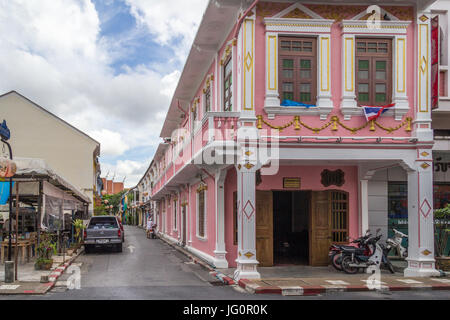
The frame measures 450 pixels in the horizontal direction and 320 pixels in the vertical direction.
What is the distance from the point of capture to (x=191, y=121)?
2223cm

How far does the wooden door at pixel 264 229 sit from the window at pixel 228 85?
2.78 m

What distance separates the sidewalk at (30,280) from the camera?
34.8ft

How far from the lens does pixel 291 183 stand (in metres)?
15.1

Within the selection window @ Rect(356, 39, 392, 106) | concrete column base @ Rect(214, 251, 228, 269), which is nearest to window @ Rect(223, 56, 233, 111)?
window @ Rect(356, 39, 392, 106)

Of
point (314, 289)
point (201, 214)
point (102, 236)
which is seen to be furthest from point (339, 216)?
point (102, 236)

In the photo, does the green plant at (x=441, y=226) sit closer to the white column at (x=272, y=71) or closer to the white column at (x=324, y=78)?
the white column at (x=324, y=78)

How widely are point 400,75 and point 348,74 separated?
1.40 m

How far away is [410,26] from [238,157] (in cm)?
573

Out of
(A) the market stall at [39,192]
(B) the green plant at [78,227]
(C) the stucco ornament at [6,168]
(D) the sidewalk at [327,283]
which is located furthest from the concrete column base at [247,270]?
(B) the green plant at [78,227]

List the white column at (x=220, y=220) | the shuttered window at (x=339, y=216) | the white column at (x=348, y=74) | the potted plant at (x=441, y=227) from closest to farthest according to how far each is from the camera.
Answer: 1. the white column at (x=348, y=74)
2. the potted plant at (x=441, y=227)
3. the white column at (x=220, y=220)
4. the shuttered window at (x=339, y=216)

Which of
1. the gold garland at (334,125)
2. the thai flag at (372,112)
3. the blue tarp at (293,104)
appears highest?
the blue tarp at (293,104)

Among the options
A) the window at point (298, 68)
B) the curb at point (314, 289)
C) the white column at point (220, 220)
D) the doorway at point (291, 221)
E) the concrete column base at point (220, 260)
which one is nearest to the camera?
the curb at point (314, 289)

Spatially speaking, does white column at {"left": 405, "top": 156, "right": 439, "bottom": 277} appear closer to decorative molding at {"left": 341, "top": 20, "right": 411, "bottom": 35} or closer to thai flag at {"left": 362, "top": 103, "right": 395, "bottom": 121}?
thai flag at {"left": 362, "top": 103, "right": 395, "bottom": 121}
